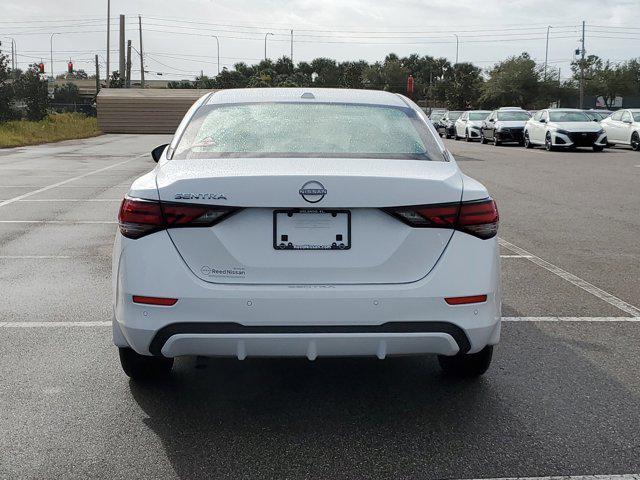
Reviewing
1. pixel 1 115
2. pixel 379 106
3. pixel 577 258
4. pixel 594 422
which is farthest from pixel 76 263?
pixel 1 115

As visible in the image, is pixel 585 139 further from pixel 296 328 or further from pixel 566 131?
pixel 296 328

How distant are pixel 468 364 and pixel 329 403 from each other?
0.81m

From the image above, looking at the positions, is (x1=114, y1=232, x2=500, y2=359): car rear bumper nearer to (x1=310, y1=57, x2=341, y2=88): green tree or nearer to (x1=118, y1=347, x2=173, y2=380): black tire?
(x1=118, y1=347, x2=173, y2=380): black tire

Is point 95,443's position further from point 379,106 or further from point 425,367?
point 379,106

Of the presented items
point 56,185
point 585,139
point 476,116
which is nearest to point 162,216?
point 56,185

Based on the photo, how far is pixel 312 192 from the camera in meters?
3.70

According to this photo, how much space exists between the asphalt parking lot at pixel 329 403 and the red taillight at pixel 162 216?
936mm

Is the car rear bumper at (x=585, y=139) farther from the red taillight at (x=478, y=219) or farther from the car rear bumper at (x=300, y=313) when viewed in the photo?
the car rear bumper at (x=300, y=313)

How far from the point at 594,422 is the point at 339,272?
1.45 meters

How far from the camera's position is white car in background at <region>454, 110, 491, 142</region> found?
40531mm

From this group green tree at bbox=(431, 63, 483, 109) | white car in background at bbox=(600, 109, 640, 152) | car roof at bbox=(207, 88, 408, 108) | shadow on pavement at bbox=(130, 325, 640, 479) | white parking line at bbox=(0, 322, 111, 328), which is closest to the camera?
shadow on pavement at bbox=(130, 325, 640, 479)

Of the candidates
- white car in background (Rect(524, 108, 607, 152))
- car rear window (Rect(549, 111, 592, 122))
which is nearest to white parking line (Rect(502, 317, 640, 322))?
white car in background (Rect(524, 108, 607, 152))

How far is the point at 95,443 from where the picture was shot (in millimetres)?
3764

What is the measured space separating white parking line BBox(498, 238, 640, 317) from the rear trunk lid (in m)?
3.13
